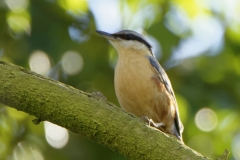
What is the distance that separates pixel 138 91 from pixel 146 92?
0.31ft

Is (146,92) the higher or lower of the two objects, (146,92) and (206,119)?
the lower

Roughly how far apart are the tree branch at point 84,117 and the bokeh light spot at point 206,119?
261cm

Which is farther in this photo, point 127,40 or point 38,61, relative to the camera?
point 127,40

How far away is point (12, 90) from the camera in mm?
3086

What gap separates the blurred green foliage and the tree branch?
6.47 feet

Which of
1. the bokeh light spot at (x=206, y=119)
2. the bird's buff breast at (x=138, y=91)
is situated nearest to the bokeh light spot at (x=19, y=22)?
the bird's buff breast at (x=138, y=91)

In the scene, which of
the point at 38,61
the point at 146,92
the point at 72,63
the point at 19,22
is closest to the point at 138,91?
the point at 146,92

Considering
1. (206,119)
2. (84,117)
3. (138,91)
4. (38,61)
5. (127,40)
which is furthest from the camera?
(206,119)

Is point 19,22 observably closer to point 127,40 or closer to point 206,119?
point 127,40

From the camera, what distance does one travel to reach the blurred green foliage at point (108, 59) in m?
5.29

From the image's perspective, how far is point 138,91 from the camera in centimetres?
479

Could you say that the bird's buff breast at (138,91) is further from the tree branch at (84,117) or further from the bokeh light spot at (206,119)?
the tree branch at (84,117)

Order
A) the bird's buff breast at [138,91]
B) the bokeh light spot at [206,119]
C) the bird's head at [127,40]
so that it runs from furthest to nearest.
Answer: the bokeh light spot at [206,119], the bird's head at [127,40], the bird's buff breast at [138,91]

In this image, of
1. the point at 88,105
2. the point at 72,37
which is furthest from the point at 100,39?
the point at 88,105
